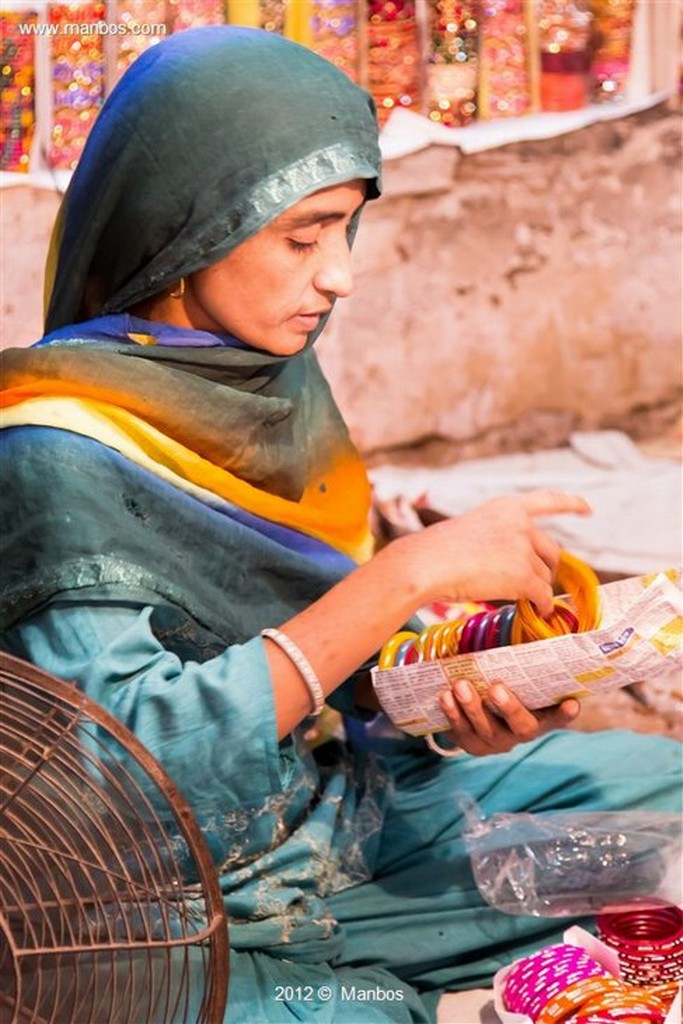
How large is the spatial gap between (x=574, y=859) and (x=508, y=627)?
43 cm

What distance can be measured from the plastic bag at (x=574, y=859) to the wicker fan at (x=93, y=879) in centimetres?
50

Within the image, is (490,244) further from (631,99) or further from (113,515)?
(113,515)

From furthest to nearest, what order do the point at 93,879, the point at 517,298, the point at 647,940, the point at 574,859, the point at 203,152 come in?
the point at 517,298 < the point at 574,859 < the point at 647,940 < the point at 203,152 < the point at 93,879

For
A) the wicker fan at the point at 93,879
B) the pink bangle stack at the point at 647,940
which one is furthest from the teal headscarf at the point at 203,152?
the pink bangle stack at the point at 647,940

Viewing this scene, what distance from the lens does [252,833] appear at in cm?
187

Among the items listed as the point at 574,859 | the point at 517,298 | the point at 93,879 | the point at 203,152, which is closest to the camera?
the point at 93,879

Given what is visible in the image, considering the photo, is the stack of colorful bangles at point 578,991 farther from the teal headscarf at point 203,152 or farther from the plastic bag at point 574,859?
the teal headscarf at point 203,152

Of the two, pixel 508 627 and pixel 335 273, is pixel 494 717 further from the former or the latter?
pixel 335 273

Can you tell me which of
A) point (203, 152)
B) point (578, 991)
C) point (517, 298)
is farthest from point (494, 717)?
point (517, 298)

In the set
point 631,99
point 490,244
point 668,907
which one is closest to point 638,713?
point 668,907

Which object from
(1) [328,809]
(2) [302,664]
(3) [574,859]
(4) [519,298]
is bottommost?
(3) [574,859]

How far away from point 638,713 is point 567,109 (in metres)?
1.07

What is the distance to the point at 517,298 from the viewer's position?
309 cm

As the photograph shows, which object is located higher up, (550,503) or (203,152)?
(203,152)
